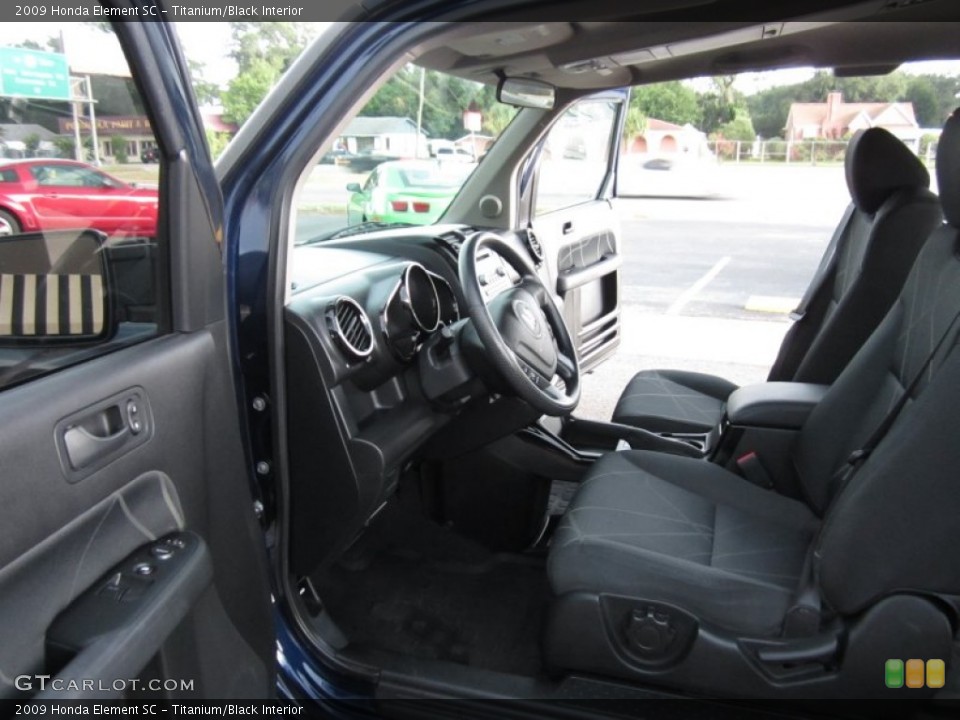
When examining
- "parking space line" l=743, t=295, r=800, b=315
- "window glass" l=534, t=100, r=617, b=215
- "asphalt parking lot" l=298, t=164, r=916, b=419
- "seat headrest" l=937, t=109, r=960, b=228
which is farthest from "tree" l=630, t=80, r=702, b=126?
"parking space line" l=743, t=295, r=800, b=315

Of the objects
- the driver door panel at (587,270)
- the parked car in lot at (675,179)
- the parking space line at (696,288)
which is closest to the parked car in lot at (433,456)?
the driver door panel at (587,270)

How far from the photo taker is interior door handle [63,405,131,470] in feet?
3.37

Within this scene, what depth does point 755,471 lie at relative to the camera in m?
2.15

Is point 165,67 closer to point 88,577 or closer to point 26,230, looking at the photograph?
point 26,230

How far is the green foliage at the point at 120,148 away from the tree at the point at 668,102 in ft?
6.98

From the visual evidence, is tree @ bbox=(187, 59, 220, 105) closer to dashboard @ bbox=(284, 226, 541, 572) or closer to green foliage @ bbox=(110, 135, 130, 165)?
green foliage @ bbox=(110, 135, 130, 165)

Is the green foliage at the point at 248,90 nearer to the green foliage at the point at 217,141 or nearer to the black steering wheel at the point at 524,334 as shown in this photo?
the green foliage at the point at 217,141

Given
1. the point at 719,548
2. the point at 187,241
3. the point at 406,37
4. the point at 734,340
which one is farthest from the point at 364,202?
the point at 734,340

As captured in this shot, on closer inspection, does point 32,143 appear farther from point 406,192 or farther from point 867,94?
point 867,94

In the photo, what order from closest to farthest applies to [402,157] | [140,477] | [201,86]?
[140,477], [201,86], [402,157]

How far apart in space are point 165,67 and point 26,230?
1.06ft

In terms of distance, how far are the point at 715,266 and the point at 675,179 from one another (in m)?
2.39

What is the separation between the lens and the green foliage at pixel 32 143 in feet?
3.41

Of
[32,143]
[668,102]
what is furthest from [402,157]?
[32,143]
